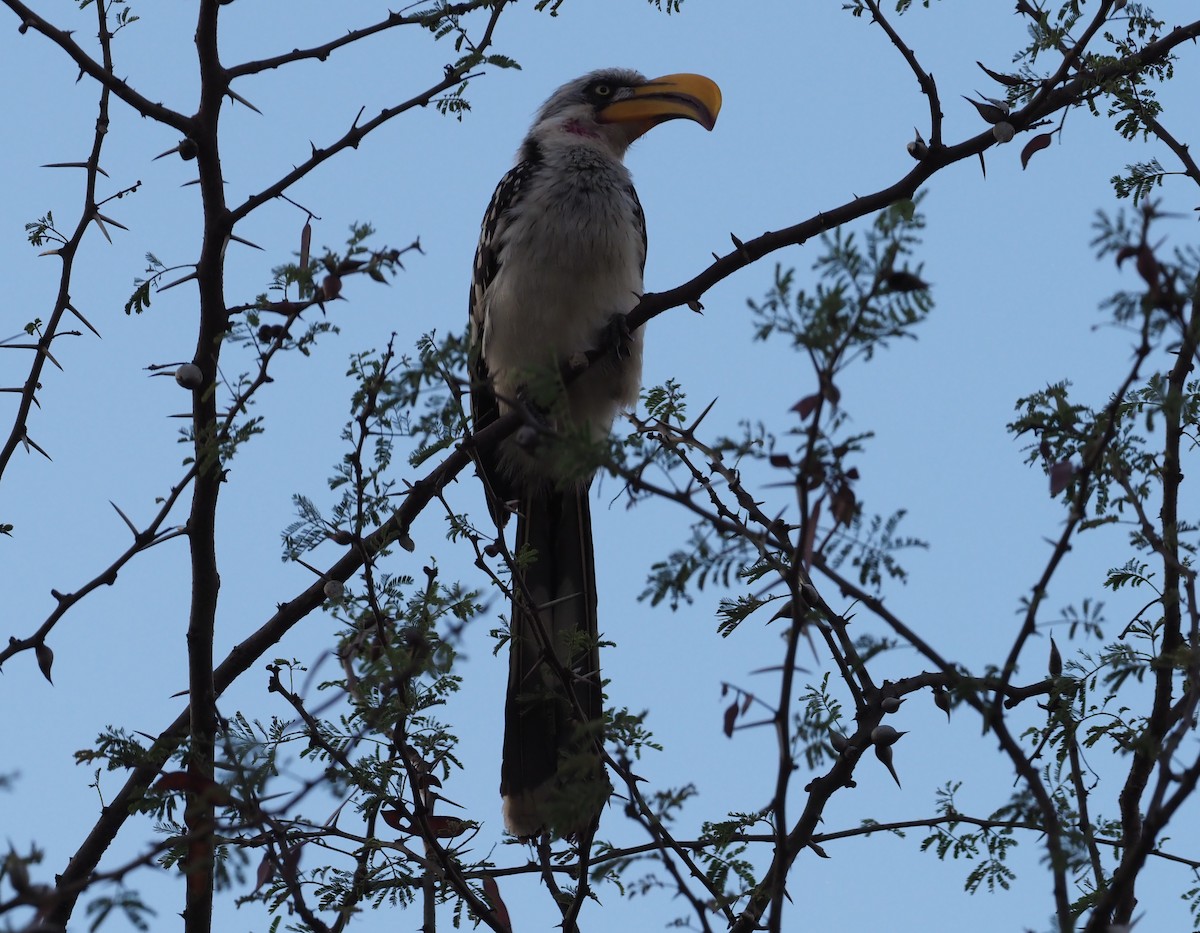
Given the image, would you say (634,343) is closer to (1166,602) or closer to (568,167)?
(568,167)

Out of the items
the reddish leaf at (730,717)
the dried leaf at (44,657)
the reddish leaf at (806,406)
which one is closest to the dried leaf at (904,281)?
the reddish leaf at (806,406)

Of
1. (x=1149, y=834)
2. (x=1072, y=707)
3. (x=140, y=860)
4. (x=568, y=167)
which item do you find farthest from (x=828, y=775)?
(x=568, y=167)

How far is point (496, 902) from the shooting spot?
298cm

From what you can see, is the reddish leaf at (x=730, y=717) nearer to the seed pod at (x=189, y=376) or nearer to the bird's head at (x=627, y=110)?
the seed pod at (x=189, y=376)

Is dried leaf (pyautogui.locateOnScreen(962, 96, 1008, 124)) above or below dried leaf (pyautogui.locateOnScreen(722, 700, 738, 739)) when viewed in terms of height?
above

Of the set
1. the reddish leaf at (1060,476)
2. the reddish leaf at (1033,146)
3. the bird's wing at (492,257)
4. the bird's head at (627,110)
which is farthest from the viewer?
the bird's head at (627,110)

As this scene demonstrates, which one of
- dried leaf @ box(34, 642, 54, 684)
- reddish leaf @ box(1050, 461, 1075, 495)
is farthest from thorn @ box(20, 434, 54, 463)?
reddish leaf @ box(1050, 461, 1075, 495)

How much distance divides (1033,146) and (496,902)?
84.9 inches

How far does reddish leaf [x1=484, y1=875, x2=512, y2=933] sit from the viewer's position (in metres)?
2.92

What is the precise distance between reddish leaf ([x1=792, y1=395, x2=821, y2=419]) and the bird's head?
3.77 m

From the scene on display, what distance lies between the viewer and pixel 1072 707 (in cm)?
304

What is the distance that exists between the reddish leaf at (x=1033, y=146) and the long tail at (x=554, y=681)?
1514mm

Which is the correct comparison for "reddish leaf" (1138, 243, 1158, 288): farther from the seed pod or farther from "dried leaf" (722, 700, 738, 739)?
the seed pod

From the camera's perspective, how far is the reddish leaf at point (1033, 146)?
3.36 m
